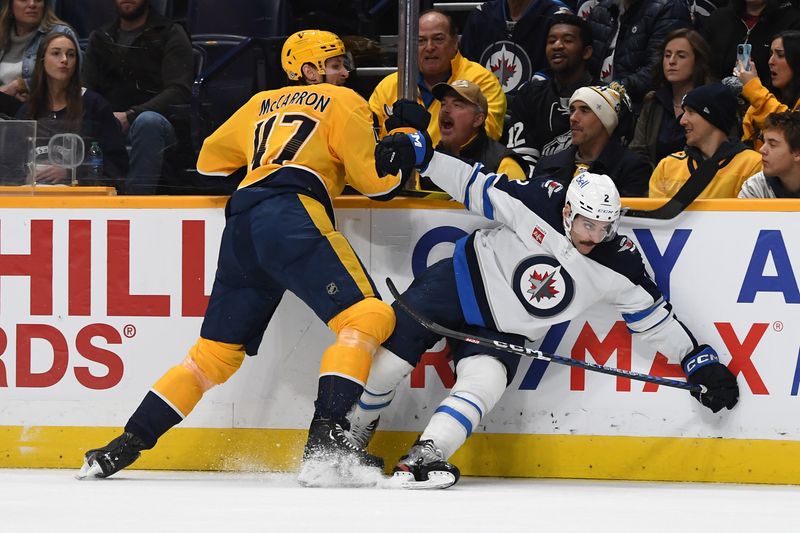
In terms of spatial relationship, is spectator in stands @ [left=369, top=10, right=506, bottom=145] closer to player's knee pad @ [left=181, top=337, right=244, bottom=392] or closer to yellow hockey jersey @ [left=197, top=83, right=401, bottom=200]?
yellow hockey jersey @ [left=197, top=83, right=401, bottom=200]

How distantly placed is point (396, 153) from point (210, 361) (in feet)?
2.94

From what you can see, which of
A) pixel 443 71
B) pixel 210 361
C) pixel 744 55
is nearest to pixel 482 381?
pixel 210 361

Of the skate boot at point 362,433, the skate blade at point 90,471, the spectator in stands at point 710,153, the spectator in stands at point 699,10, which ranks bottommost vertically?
the skate blade at point 90,471

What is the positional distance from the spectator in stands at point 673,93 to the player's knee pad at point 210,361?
188 cm

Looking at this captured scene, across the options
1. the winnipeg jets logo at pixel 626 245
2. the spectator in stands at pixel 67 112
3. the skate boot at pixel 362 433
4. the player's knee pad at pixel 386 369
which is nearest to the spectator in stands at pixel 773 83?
the winnipeg jets logo at pixel 626 245

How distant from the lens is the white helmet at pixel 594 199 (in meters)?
3.82

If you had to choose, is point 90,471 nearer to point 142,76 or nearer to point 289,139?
point 289,139

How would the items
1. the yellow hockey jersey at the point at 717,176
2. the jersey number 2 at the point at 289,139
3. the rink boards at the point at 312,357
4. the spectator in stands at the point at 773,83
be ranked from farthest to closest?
the spectator in stands at the point at 773,83 → the yellow hockey jersey at the point at 717,176 → the rink boards at the point at 312,357 → the jersey number 2 at the point at 289,139

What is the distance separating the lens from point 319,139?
4.03 metres

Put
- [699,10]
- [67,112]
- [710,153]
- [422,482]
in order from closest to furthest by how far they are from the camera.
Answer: [422,482], [710,153], [67,112], [699,10]

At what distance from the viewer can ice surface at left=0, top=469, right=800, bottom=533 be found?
9.25 ft

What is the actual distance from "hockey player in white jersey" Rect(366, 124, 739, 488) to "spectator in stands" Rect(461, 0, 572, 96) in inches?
58.1

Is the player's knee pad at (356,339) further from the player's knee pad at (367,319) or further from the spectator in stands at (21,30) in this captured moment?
the spectator in stands at (21,30)

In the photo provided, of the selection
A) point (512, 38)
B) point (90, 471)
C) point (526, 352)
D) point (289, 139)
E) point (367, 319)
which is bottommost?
point (90, 471)
